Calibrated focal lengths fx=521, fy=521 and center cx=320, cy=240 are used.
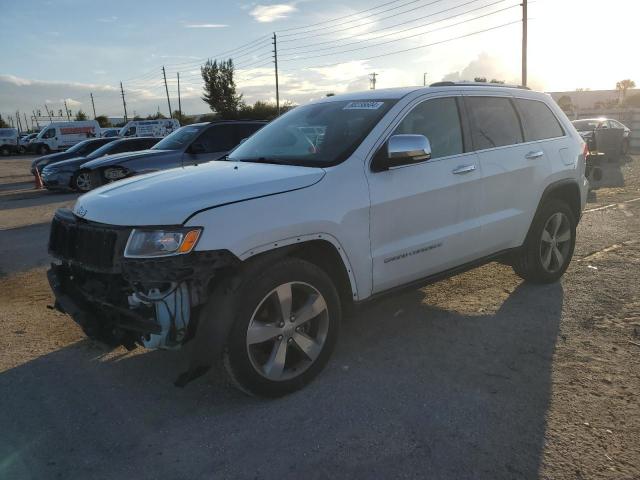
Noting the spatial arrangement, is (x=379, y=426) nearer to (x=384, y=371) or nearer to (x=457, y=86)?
(x=384, y=371)

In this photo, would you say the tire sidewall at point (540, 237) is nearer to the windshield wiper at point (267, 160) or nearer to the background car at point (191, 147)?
the windshield wiper at point (267, 160)

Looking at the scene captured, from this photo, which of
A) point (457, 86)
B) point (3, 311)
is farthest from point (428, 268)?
point (3, 311)

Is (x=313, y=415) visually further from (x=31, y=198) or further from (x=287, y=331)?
(x=31, y=198)

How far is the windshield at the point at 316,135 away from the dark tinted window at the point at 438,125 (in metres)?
0.22

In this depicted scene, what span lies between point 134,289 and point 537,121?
388 cm

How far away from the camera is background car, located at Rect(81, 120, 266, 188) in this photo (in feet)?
32.7

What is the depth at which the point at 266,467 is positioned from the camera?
2.54 m

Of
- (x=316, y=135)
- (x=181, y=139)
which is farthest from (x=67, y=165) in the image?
(x=316, y=135)

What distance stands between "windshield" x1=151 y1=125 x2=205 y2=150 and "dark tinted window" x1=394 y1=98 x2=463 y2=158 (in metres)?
7.00

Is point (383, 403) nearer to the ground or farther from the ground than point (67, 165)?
nearer to the ground

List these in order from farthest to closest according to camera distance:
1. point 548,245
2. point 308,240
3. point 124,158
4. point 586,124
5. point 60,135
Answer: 1. point 60,135
2. point 586,124
3. point 124,158
4. point 548,245
5. point 308,240

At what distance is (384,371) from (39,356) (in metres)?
2.54

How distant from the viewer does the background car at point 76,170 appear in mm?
14328

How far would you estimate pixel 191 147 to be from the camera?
9984 mm
